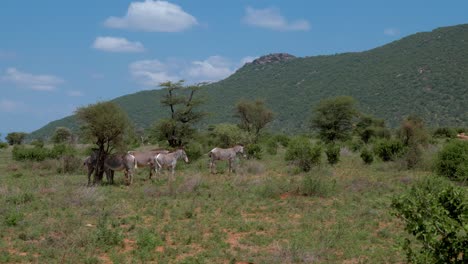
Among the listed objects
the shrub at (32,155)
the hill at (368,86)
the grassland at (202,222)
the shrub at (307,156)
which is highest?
the hill at (368,86)

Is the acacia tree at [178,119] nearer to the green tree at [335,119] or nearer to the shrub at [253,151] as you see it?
the shrub at [253,151]

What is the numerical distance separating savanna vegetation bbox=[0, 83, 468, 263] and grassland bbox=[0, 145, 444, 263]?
3 cm

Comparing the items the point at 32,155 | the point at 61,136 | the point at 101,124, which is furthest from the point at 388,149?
the point at 61,136

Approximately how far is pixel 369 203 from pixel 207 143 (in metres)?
21.9

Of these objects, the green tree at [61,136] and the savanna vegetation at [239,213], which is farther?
the green tree at [61,136]

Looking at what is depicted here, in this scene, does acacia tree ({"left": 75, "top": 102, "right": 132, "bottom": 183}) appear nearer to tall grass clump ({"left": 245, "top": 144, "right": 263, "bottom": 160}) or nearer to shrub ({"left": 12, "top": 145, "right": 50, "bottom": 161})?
shrub ({"left": 12, "top": 145, "right": 50, "bottom": 161})

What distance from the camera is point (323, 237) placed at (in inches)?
383

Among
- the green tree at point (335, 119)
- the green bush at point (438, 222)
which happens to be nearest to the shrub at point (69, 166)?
the green bush at point (438, 222)

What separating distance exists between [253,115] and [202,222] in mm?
29712

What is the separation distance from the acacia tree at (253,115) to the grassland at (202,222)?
22.7 meters

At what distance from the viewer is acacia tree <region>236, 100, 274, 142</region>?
40312mm

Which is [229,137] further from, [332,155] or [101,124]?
[101,124]

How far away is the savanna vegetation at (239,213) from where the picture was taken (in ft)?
15.8

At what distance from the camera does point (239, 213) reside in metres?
12.3
